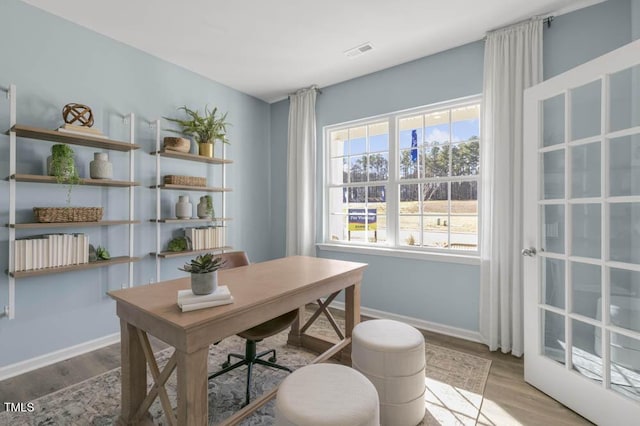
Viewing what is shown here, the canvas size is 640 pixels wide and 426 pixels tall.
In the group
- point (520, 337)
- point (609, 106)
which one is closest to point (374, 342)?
point (520, 337)

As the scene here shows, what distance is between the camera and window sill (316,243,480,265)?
2896mm

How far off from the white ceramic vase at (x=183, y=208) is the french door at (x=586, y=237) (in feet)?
10.1

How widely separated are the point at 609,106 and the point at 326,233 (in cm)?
292

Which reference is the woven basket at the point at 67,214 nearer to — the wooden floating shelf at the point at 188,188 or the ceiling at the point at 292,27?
the wooden floating shelf at the point at 188,188

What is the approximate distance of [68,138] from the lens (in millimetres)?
2389

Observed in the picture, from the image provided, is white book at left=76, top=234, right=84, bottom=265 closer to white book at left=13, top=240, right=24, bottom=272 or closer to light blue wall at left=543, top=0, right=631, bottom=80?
white book at left=13, top=240, right=24, bottom=272

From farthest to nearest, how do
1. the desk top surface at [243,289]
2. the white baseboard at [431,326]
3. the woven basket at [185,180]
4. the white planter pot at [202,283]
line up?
the woven basket at [185,180], the white baseboard at [431,326], the white planter pot at [202,283], the desk top surface at [243,289]

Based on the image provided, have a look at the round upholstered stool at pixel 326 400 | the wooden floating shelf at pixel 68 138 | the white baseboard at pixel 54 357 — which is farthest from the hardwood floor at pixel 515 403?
the wooden floating shelf at pixel 68 138

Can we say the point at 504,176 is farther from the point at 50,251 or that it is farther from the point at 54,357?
the point at 54,357

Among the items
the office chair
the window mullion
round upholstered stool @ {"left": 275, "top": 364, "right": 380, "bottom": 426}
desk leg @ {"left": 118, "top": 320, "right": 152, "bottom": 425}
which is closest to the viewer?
round upholstered stool @ {"left": 275, "top": 364, "right": 380, "bottom": 426}

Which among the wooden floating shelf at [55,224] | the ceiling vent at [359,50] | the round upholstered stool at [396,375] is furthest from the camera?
the ceiling vent at [359,50]

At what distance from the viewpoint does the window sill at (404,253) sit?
290cm

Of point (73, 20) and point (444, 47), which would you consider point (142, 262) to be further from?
point (444, 47)

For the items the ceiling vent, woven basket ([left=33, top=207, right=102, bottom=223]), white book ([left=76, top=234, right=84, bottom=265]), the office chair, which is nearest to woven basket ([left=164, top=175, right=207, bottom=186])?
woven basket ([left=33, top=207, right=102, bottom=223])
